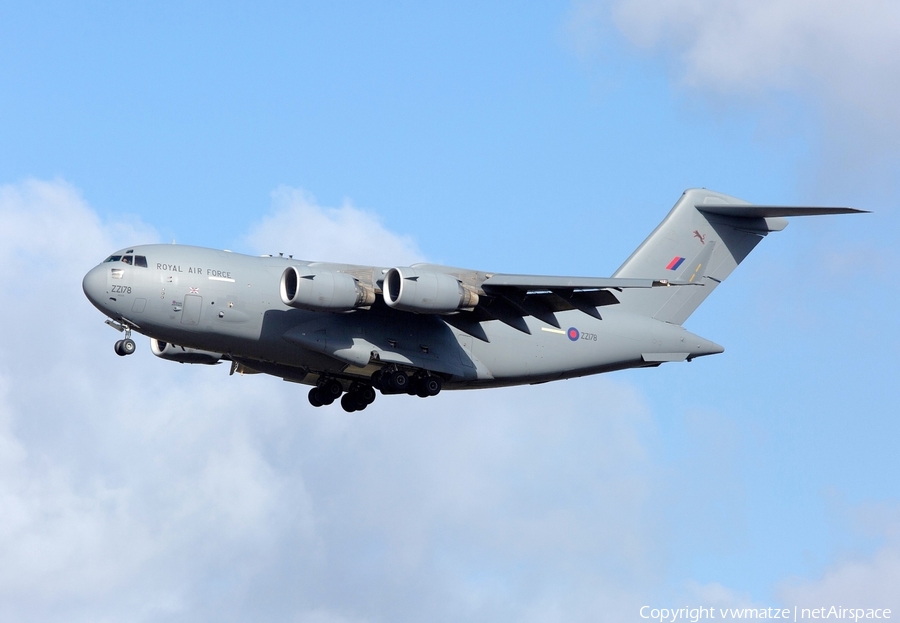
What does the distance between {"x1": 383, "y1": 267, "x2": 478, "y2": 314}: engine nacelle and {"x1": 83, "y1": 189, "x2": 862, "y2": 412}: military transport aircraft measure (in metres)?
0.02

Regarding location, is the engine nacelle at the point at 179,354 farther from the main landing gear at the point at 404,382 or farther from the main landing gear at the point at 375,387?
the main landing gear at the point at 404,382

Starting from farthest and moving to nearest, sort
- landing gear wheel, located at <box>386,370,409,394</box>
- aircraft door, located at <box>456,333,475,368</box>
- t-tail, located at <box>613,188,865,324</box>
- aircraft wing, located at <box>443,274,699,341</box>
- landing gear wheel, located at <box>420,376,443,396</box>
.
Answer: t-tail, located at <box>613,188,865,324</box>, aircraft door, located at <box>456,333,475,368</box>, landing gear wheel, located at <box>420,376,443,396</box>, landing gear wheel, located at <box>386,370,409,394</box>, aircraft wing, located at <box>443,274,699,341</box>

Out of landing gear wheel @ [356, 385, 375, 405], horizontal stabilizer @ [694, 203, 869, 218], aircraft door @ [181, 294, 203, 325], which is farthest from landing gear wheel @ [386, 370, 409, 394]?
horizontal stabilizer @ [694, 203, 869, 218]

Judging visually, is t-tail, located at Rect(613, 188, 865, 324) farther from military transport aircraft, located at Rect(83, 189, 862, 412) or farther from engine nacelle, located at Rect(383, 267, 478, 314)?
engine nacelle, located at Rect(383, 267, 478, 314)

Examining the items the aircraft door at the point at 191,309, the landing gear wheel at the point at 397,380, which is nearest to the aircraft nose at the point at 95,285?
the aircraft door at the point at 191,309

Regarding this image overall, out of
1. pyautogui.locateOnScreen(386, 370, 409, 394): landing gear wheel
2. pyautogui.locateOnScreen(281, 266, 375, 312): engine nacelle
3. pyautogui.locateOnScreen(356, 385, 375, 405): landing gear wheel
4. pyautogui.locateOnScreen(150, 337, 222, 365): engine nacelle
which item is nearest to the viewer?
pyautogui.locateOnScreen(281, 266, 375, 312): engine nacelle

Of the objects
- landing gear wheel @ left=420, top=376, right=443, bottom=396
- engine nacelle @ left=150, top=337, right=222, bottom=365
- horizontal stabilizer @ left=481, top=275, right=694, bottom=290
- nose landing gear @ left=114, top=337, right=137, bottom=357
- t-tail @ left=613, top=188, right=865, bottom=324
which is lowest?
landing gear wheel @ left=420, top=376, right=443, bottom=396

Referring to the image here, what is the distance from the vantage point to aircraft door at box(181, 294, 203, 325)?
16516mm

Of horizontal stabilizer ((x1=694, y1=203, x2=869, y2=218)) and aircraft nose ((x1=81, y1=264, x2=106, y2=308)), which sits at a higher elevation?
horizontal stabilizer ((x1=694, y1=203, x2=869, y2=218))

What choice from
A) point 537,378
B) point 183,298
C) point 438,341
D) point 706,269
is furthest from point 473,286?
point 706,269

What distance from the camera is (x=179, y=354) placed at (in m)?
19.3

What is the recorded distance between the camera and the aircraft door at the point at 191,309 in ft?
54.2

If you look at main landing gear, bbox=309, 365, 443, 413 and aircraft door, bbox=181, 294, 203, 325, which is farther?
main landing gear, bbox=309, 365, 443, 413

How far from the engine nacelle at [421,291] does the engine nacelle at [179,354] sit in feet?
12.3
